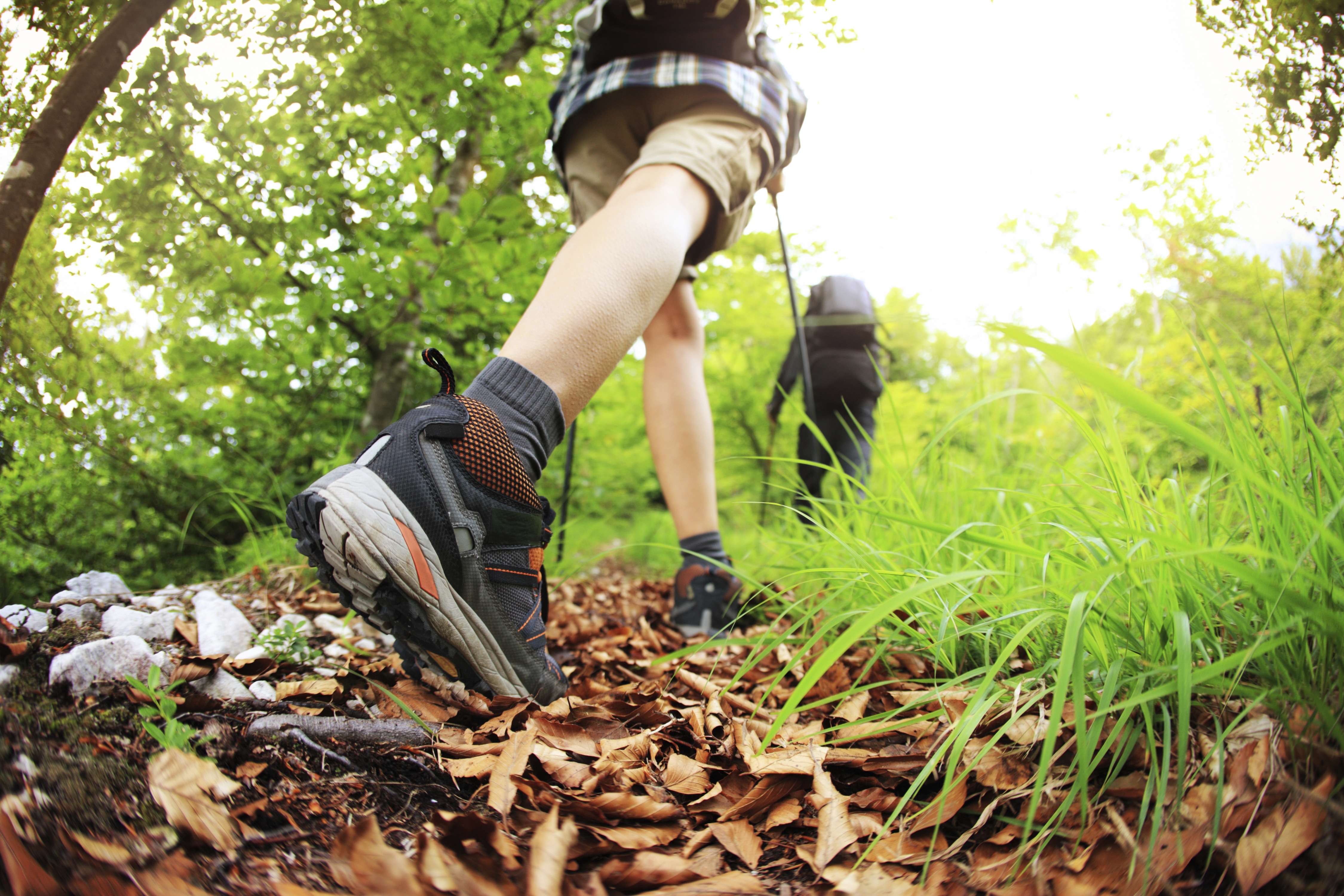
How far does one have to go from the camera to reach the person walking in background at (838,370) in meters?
3.17

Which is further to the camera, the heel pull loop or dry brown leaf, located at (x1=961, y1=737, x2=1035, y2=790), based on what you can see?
the heel pull loop

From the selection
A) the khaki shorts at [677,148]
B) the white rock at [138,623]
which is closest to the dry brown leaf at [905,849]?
the white rock at [138,623]

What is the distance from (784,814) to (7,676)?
855 millimetres

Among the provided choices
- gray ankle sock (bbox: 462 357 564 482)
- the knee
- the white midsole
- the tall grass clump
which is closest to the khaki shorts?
the knee

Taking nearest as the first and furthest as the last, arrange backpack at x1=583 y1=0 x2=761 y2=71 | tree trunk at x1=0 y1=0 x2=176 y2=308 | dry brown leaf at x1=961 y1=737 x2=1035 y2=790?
1. dry brown leaf at x1=961 y1=737 x2=1035 y2=790
2. tree trunk at x1=0 y1=0 x2=176 y2=308
3. backpack at x1=583 y1=0 x2=761 y2=71

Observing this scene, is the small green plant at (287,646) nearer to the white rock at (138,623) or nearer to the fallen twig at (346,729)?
the white rock at (138,623)

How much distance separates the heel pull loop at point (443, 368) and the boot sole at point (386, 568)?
0.18 meters

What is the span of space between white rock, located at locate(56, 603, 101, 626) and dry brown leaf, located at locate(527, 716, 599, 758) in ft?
2.12

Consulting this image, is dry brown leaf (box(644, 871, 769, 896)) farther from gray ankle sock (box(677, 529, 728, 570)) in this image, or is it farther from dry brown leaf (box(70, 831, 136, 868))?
gray ankle sock (box(677, 529, 728, 570))

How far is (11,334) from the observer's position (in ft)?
2.87

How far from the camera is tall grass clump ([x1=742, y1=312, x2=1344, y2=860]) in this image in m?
0.56

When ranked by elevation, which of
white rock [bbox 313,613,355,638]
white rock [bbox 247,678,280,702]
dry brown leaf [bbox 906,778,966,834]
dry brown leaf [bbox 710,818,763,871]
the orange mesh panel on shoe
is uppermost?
the orange mesh panel on shoe

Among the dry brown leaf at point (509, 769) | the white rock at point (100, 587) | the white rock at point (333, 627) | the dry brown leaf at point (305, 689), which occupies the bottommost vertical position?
the dry brown leaf at point (509, 769)

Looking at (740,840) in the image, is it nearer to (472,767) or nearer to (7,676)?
(472,767)
